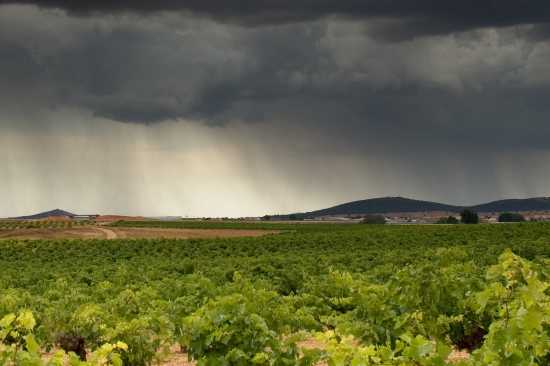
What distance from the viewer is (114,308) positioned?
15.3 m

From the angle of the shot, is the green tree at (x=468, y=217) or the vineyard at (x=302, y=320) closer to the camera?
the vineyard at (x=302, y=320)

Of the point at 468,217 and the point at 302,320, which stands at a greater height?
the point at 468,217

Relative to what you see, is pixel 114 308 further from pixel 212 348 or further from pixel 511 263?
pixel 511 263

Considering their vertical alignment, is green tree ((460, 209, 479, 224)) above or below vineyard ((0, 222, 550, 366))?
above

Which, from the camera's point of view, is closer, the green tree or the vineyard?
the vineyard

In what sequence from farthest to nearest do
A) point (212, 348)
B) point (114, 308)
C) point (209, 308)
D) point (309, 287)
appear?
point (309, 287)
point (114, 308)
point (209, 308)
point (212, 348)

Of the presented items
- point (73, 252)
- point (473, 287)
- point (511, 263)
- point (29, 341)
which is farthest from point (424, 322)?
point (73, 252)

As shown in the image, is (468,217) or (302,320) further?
(468,217)

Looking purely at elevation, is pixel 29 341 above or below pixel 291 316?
above

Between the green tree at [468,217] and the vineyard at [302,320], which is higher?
the green tree at [468,217]

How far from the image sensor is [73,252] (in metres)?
58.3

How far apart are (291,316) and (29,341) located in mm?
8364

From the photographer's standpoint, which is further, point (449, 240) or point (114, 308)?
point (449, 240)

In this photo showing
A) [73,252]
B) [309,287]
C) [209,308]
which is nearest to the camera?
[209,308]
